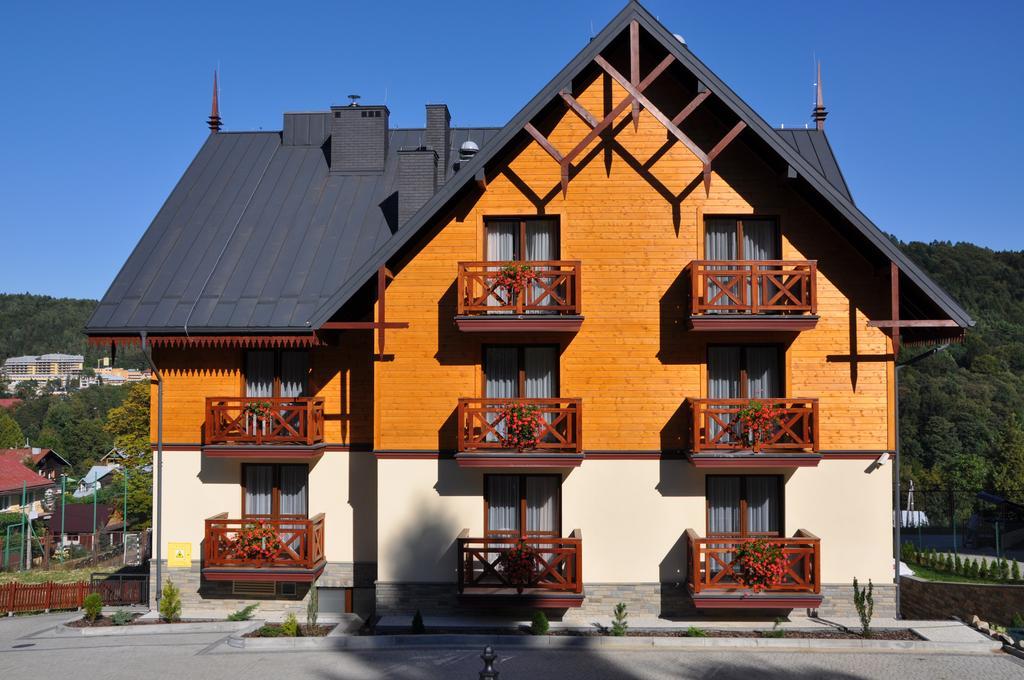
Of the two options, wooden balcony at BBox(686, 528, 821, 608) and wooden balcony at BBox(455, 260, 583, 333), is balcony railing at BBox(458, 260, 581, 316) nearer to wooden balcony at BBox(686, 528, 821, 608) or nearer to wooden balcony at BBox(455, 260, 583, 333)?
wooden balcony at BBox(455, 260, 583, 333)

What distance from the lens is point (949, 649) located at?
15.5 m

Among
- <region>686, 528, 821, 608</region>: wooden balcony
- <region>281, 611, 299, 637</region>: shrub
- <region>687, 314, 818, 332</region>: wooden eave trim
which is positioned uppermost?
<region>687, 314, 818, 332</region>: wooden eave trim

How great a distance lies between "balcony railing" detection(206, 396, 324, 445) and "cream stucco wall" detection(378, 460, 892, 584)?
2.08 meters

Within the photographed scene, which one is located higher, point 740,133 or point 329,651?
point 740,133

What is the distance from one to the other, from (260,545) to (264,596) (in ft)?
5.92

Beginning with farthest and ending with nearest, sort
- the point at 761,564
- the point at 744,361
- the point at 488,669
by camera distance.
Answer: the point at 744,361, the point at 761,564, the point at 488,669

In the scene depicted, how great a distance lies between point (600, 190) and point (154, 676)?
12.8m

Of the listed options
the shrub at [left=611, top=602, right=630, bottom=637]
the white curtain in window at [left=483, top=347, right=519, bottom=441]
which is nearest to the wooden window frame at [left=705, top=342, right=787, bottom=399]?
the white curtain in window at [left=483, top=347, right=519, bottom=441]

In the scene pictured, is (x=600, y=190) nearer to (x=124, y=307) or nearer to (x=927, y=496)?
(x=124, y=307)

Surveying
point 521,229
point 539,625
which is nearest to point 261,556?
point 539,625

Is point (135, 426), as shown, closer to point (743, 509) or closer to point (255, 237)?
point (255, 237)

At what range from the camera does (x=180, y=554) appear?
62.5 ft

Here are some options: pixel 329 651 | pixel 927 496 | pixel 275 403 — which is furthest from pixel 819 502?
pixel 927 496

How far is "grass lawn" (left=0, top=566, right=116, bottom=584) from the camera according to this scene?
33.2 metres
